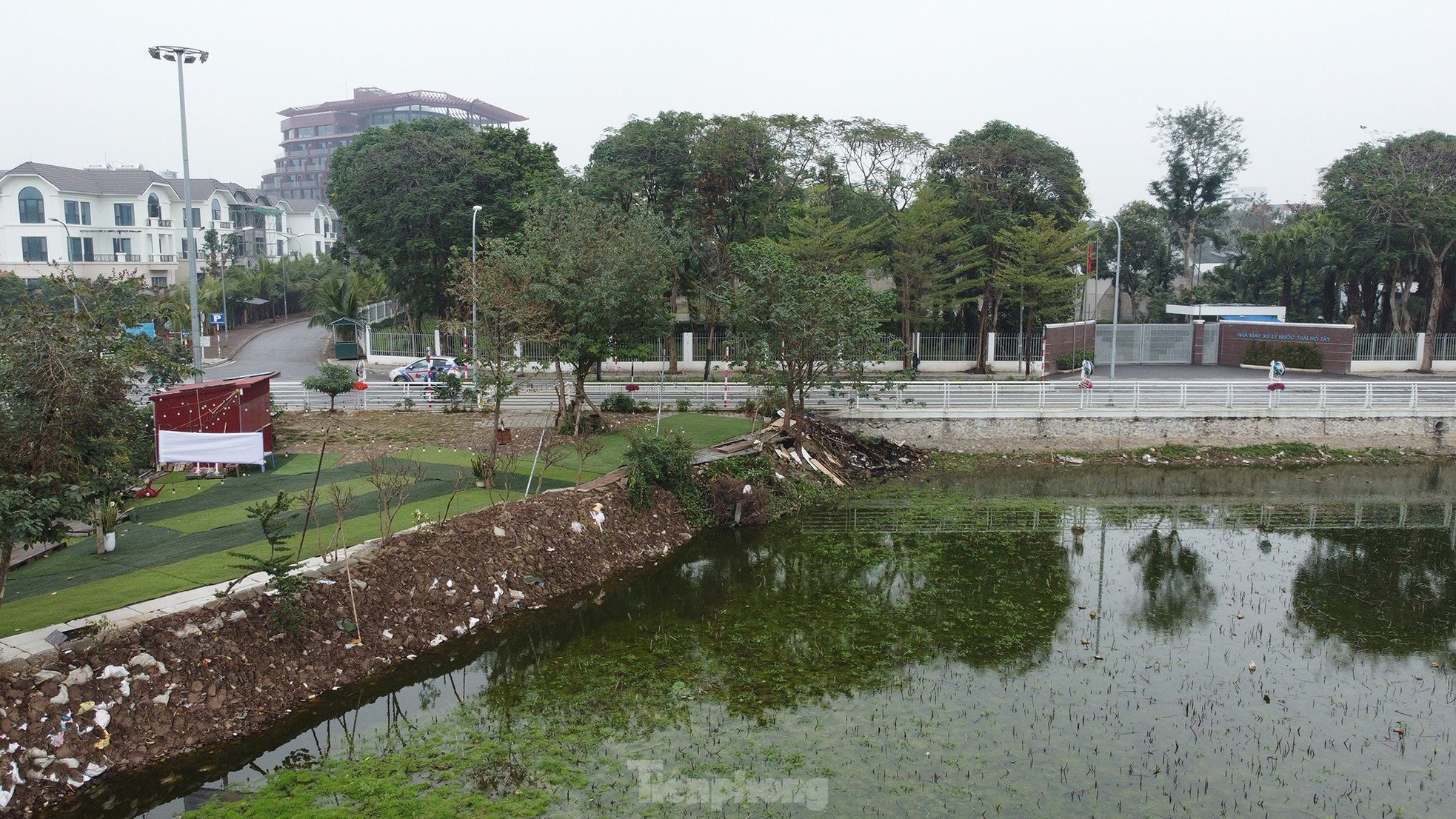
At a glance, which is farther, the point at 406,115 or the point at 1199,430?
the point at 406,115

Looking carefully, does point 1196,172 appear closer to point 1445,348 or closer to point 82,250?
point 1445,348

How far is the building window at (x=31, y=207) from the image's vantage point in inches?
2185

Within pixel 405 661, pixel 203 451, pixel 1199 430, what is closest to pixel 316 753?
pixel 405 661

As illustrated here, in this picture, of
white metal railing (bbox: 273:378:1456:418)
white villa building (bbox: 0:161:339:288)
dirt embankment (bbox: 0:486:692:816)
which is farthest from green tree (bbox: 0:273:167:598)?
white villa building (bbox: 0:161:339:288)

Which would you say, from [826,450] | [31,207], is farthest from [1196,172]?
[31,207]

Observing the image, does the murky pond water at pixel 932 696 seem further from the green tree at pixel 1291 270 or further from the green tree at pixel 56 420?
the green tree at pixel 1291 270

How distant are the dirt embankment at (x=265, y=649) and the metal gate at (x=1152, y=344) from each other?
3287 cm

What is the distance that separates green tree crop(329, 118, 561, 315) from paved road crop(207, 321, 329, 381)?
5.61m

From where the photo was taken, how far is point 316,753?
34.8 feet

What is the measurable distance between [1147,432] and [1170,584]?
12.1m

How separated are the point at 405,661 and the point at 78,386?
206 inches

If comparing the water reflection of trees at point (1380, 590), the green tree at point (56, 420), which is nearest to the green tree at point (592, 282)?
the green tree at point (56, 420)

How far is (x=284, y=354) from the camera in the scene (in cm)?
4625

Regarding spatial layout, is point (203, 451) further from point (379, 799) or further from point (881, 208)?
point (881, 208)
